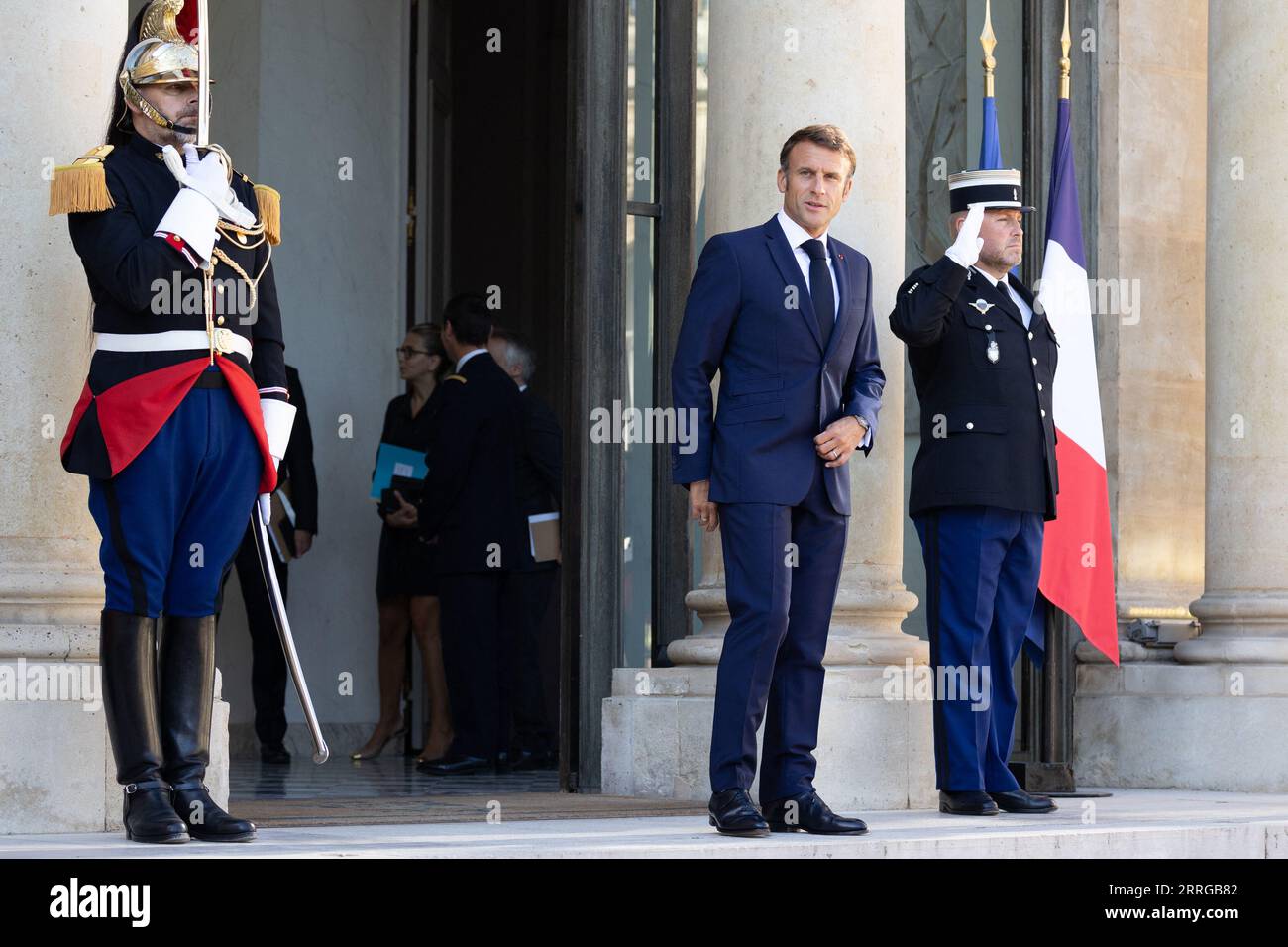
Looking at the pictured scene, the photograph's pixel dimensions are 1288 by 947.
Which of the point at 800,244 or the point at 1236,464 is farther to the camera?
the point at 1236,464

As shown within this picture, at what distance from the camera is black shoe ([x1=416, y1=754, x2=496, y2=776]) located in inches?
394

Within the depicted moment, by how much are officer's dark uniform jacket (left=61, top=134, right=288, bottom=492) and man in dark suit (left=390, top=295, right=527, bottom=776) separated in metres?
4.23

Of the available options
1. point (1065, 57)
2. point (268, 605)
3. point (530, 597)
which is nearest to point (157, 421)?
point (530, 597)

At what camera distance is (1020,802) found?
24.9 feet

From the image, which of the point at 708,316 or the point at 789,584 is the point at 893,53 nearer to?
the point at 708,316

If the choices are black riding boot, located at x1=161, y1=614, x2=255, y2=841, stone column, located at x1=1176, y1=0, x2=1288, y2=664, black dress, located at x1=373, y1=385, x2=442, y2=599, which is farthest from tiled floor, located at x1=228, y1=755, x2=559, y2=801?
stone column, located at x1=1176, y1=0, x2=1288, y2=664

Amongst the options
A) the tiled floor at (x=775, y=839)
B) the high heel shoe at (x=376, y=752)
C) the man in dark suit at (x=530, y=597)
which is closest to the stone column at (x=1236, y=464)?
the tiled floor at (x=775, y=839)

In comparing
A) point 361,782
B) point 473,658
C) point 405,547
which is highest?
point 405,547

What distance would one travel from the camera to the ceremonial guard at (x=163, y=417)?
5.89m

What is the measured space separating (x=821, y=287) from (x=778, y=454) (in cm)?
55

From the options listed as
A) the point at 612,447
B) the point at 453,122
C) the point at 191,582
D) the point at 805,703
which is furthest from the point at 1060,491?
the point at 453,122

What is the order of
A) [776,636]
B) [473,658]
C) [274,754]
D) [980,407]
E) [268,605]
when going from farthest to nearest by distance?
[268,605]
[274,754]
[473,658]
[980,407]
[776,636]

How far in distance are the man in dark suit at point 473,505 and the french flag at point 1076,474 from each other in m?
2.80

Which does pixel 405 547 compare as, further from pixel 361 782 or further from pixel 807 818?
pixel 807 818
